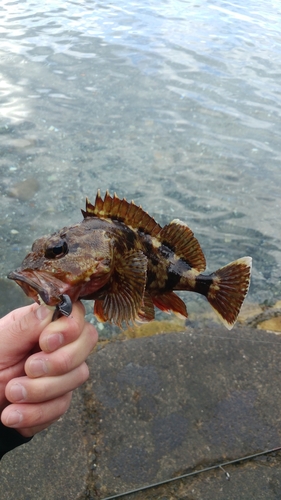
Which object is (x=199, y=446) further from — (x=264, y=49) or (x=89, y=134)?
(x=264, y=49)

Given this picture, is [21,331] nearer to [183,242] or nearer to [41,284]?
[41,284]

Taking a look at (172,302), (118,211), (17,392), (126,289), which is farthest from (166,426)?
(118,211)

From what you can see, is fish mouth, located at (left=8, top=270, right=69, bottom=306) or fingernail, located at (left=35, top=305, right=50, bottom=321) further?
fingernail, located at (left=35, top=305, right=50, bottom=321)

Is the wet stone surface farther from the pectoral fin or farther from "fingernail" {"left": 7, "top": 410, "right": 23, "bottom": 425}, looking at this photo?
the pectoral fin

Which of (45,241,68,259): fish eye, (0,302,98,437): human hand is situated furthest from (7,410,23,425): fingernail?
(45,241,68,259): fish eye

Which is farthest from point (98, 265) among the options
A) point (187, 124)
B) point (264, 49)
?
point (264, 49)

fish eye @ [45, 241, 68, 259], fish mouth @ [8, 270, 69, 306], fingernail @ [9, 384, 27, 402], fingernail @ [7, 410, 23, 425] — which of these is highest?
fish eye @ [45, 241, 68, 259]

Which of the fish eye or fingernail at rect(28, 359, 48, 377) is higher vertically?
the fish eye
